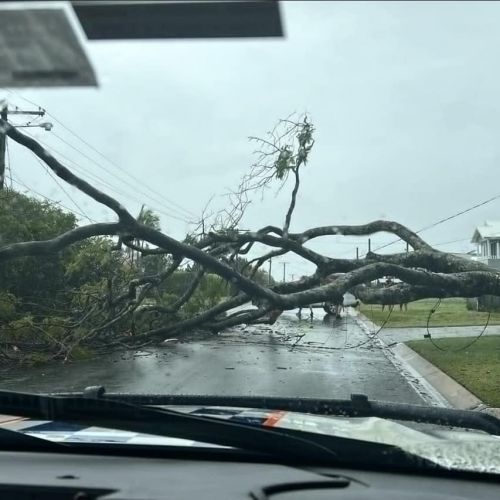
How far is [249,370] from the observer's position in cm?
1247

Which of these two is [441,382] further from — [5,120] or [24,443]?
[24,443]

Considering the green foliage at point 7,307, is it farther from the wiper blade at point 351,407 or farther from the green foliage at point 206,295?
the wiper blade at point 351,407

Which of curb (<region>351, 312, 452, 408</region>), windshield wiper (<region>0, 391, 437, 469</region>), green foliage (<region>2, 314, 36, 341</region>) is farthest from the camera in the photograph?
green foliage (<region>2, 314, 36, 341</region>)

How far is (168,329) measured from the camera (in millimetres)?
12836

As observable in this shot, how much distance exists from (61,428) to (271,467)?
109 cm

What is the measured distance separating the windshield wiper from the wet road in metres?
6.50

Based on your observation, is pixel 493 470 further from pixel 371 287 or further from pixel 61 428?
pixel 371 287

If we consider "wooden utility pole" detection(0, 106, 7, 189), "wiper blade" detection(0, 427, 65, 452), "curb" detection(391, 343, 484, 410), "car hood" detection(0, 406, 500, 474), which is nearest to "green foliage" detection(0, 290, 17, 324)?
"wooden utility pole" detection(0, 106, 7, 189)

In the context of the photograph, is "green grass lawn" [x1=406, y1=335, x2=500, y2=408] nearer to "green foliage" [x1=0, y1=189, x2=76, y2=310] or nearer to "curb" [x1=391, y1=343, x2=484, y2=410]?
"curb" [x1=391, y1=343, x2=484, y2=410]

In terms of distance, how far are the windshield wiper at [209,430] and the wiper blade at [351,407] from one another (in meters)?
0.42

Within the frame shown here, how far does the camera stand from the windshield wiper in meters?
2.66

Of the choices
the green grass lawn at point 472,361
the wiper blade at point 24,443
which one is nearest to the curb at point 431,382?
the green grass lawn at point 472,361

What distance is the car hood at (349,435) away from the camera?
106 inches

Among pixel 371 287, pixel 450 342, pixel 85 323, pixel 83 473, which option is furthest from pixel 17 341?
pixel 83 473
